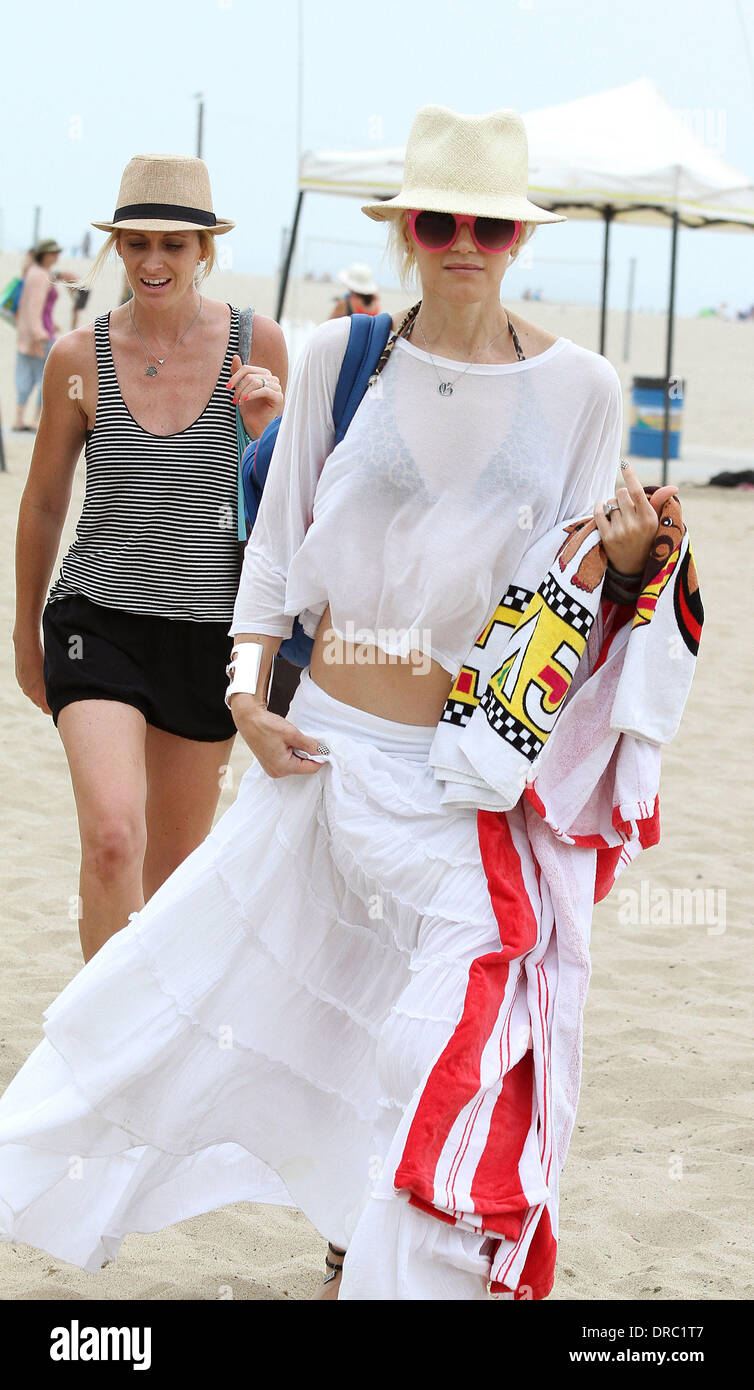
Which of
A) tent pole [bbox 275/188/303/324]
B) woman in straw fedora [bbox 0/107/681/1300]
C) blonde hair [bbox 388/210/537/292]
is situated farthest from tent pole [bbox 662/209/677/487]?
woman in straw fedora [bbox 0/107/681/1300]

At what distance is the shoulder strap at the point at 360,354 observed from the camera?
2.34 m

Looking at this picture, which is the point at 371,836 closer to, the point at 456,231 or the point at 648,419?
the point at 456,231

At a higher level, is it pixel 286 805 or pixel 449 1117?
pixel 286 805

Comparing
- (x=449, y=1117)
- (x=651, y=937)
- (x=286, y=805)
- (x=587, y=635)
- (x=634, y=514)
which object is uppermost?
(x=634, y=514)

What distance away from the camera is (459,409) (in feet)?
7.48

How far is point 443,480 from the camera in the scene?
7.42ft

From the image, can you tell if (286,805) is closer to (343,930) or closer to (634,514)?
(343,930)

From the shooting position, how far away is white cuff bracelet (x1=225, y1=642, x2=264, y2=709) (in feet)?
8.13

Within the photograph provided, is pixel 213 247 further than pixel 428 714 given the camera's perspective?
Yes

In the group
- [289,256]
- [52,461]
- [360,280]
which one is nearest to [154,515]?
[52,461]

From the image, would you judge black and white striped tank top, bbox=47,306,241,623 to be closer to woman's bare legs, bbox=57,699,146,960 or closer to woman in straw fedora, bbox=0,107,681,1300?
woman's bare legs, bbox=57,699,146,960

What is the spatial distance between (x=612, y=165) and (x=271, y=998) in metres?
13.4

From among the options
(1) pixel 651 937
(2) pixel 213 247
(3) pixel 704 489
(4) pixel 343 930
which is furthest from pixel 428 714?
(3) pixel 704 489

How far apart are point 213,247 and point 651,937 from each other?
283 cm
